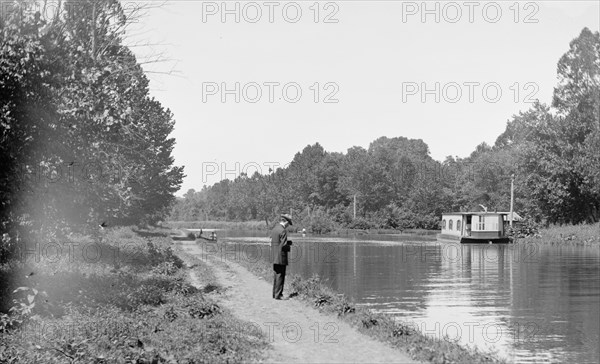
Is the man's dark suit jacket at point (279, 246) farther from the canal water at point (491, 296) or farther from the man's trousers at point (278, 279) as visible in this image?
the canal water at point (491, 296)

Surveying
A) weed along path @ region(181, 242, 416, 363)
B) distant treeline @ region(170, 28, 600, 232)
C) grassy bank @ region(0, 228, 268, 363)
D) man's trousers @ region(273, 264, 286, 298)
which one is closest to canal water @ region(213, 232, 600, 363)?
weed along path @ region(181, 242, 416, 363)

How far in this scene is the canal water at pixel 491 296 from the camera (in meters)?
17.1

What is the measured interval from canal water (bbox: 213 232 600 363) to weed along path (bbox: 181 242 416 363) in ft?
8.62

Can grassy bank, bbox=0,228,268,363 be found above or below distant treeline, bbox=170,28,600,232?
below

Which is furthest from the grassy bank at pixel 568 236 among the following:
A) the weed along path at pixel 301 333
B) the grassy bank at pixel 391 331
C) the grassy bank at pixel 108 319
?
the weed along path at pixel 301 333

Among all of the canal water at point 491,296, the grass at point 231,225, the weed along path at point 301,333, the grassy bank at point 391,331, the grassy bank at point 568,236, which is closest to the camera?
the grassy bank at point 391,331

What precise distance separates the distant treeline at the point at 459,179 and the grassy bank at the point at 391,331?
52.7m

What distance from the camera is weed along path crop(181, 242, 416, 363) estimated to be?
42.0ft

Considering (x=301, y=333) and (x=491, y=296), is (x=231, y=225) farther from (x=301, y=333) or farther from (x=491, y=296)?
(x=301, y=333)

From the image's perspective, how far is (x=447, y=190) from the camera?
11712cm

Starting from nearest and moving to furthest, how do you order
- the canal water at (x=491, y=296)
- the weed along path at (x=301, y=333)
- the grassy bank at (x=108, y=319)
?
the grassy bank at (x=108, y=319) → the weed along path at (x=301, y=333) → the canal water at (x=491, y=296)

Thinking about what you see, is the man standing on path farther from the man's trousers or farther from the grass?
the grass

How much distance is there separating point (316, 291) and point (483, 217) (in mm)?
56809

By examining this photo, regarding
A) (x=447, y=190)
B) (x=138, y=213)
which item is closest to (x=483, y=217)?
(x=138, y=213)
